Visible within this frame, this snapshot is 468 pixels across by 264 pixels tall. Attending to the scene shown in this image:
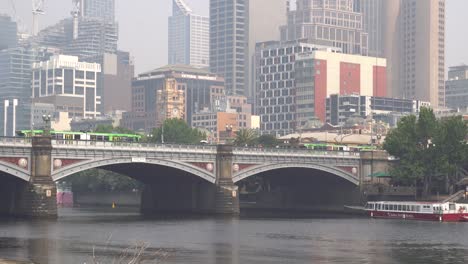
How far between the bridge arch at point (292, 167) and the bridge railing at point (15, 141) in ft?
115

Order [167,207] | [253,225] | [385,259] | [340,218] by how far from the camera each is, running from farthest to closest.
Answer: [167,207], [340,218], [253,225], [385,259]

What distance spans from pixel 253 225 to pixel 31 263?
59.7m

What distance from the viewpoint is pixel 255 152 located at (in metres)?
169

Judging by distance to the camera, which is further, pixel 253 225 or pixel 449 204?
pixel 449 204

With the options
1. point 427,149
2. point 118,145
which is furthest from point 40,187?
point 427,149

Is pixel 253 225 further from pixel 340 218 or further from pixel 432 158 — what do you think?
pixel 432 158

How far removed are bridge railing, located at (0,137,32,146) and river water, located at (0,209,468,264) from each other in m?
9.74

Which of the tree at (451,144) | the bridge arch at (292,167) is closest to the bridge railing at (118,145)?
the bridge arch at (292,167)

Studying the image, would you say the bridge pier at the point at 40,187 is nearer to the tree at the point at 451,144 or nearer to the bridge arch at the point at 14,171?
the bridge arch at the point at 14,171

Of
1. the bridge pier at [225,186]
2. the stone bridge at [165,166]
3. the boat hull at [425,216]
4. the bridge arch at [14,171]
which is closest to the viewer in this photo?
the bridge arch at [14,171]

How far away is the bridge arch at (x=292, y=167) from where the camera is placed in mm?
167875

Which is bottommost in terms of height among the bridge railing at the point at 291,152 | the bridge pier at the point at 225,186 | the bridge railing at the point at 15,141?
the bridge pier at the point at 225,186

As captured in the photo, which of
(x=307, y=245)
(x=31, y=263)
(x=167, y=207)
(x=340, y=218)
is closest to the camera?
(x=31, y=263)

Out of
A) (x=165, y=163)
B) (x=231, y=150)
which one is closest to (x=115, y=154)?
(x=165, y=163)
